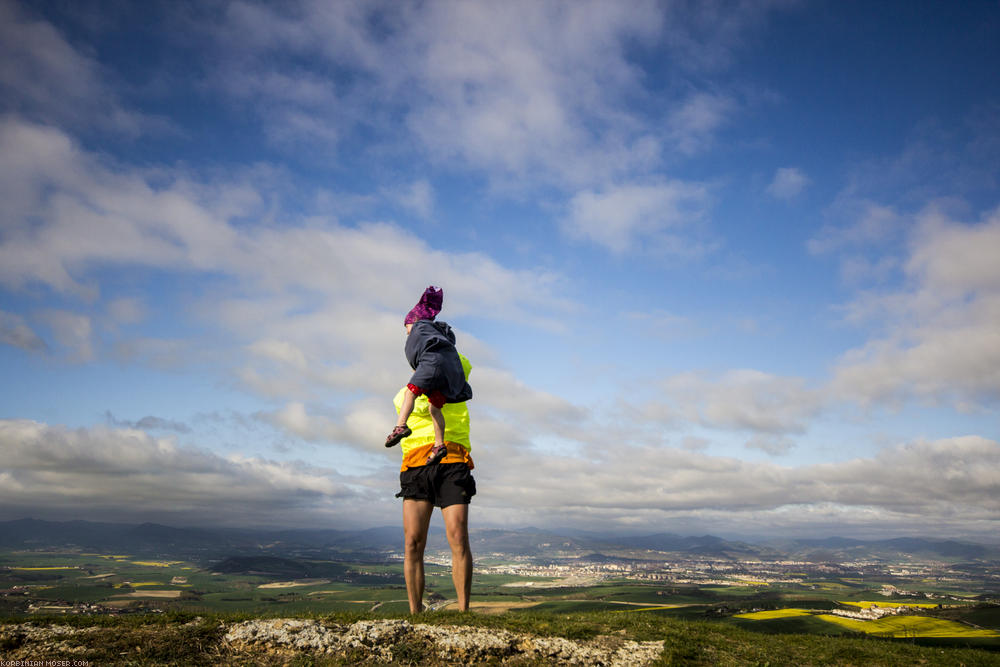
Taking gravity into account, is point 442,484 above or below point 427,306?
below

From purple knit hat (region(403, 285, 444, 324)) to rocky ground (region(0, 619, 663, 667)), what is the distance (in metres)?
3.60

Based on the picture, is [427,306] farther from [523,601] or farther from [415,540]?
[523,601]

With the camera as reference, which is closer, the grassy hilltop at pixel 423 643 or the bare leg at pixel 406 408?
the grassy hilltop at pixel 423 643

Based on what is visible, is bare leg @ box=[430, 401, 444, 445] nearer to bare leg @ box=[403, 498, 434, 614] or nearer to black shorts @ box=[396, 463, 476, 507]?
black shorts @ box=[396, 463, 476, 507]

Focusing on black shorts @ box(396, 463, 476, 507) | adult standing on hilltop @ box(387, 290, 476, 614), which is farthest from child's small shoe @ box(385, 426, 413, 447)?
black shorts @ box(396, 463, 476, 507)

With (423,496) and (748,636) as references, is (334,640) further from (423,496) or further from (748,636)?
(748,636)

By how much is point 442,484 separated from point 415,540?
2.63ft

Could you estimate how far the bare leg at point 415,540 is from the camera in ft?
20.1

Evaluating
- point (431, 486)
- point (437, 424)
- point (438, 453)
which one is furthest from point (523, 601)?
point (437, 424)

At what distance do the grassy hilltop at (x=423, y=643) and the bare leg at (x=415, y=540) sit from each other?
52 cm

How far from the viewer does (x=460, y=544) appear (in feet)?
19.7

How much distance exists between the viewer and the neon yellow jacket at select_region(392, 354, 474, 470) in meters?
6.23

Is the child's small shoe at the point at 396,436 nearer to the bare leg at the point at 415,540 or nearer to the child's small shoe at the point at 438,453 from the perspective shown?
the child's small shoe at the point at 438,453

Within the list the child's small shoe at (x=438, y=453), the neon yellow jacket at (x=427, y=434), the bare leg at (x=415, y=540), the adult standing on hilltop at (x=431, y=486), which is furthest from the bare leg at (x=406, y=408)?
the bare leg at (x=415, y=540)
